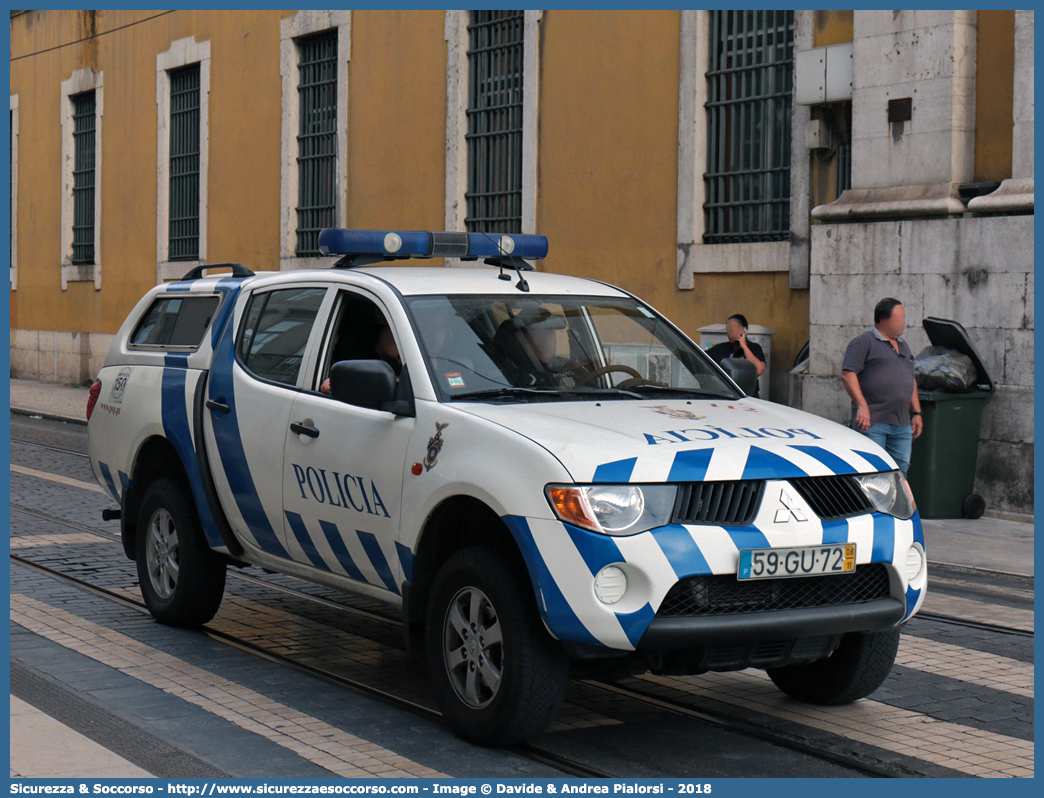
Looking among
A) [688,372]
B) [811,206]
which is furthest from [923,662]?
[811,206]

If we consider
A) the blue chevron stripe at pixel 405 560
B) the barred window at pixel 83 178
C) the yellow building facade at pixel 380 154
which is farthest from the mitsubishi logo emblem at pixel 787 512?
the barred window at pixel 83 178

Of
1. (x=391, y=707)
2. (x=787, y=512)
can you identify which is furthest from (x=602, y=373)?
(x=391, y=707)

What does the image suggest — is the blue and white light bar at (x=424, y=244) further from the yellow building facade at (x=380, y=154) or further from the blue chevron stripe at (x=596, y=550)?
the yellow building facade at (x=380, y=154)

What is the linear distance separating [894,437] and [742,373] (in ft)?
15.1

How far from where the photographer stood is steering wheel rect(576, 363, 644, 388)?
5.87 m

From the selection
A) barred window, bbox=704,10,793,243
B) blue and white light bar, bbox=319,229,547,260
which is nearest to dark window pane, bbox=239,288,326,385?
blue and white light bar, bbox=319,229,547,260

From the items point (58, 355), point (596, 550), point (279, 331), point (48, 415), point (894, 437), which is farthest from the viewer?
point (58, 355)

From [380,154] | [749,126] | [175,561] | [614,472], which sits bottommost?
[175,561]

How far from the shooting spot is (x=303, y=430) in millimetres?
6129

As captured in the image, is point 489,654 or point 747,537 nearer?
point 747,537

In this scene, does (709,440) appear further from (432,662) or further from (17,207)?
(17,207)

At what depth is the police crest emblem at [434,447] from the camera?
5375 mm

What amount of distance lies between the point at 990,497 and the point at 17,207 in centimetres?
2534

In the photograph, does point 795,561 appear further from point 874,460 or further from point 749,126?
point 749,126
